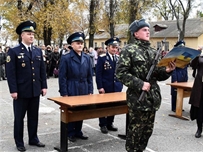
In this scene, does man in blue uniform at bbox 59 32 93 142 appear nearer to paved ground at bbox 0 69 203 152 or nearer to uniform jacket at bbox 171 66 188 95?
paved ground at bbox 0 69 203 152

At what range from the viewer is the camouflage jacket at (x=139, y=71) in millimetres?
3537

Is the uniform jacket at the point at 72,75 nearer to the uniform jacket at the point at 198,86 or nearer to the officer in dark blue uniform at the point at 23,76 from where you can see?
the officer in dark blue uniform at the point at 23,76

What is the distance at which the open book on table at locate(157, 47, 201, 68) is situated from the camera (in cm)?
337

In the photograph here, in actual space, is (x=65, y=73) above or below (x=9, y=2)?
below

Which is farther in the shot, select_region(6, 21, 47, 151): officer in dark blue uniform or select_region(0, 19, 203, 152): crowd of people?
select_region(6, 21, 47, 151): officer in dark blue uniform

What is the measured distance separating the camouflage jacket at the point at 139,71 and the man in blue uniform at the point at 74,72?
166cm

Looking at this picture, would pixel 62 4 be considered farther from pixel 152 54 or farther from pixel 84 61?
pixel 152 54

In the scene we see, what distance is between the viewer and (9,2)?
21234mm

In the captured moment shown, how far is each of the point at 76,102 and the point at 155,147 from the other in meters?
1.63

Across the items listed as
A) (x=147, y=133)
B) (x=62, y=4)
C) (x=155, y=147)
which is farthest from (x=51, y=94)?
(x=62, y=4)

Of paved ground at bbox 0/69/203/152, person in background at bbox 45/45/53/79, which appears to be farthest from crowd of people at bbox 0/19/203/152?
person in background at bbox 45/45/53/79

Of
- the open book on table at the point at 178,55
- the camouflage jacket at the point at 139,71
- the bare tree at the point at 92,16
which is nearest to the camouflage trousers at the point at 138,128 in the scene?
the camouflage jacket at the point at 139,71

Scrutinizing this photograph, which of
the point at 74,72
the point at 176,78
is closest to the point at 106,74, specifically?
the point at 74,72

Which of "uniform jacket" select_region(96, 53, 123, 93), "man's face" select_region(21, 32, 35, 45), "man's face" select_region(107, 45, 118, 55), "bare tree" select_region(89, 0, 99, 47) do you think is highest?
"bare tree" select_region(89, 0, 99, 47)
